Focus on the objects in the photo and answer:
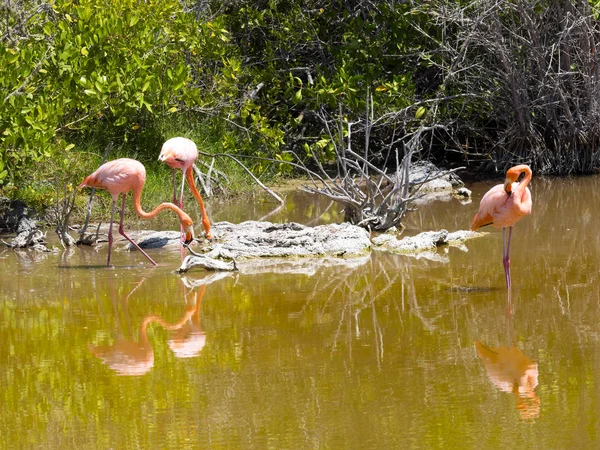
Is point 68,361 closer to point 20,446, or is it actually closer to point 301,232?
point 20,446

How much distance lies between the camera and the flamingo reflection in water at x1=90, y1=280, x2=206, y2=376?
563cm

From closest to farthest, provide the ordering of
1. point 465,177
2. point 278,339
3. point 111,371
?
point 111,371 < point 278,339 < point 465,177

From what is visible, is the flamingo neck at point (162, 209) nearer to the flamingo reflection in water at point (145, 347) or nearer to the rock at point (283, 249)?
the rock at point (283, 249)

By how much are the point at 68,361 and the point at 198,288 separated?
6.61 feet

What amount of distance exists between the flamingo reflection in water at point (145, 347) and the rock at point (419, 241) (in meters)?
2.69

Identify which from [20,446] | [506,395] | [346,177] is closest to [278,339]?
[506,395]

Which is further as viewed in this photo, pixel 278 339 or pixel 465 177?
pixel 465 177

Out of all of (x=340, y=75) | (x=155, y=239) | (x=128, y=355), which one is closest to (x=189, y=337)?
(x=128, y=355)

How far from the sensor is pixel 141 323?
662 cm

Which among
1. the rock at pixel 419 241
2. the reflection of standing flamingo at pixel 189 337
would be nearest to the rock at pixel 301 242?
the rock at pixel 419 241

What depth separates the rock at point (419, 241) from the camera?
29.0 feet

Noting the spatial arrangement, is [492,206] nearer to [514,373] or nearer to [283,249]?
[283,249]

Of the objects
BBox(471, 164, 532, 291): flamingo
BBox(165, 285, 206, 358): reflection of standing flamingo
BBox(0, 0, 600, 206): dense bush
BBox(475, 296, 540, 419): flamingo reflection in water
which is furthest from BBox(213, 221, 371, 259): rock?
BBox(475, 296, 540, 419): flamingo reflection in water

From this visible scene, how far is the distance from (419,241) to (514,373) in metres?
3.77
